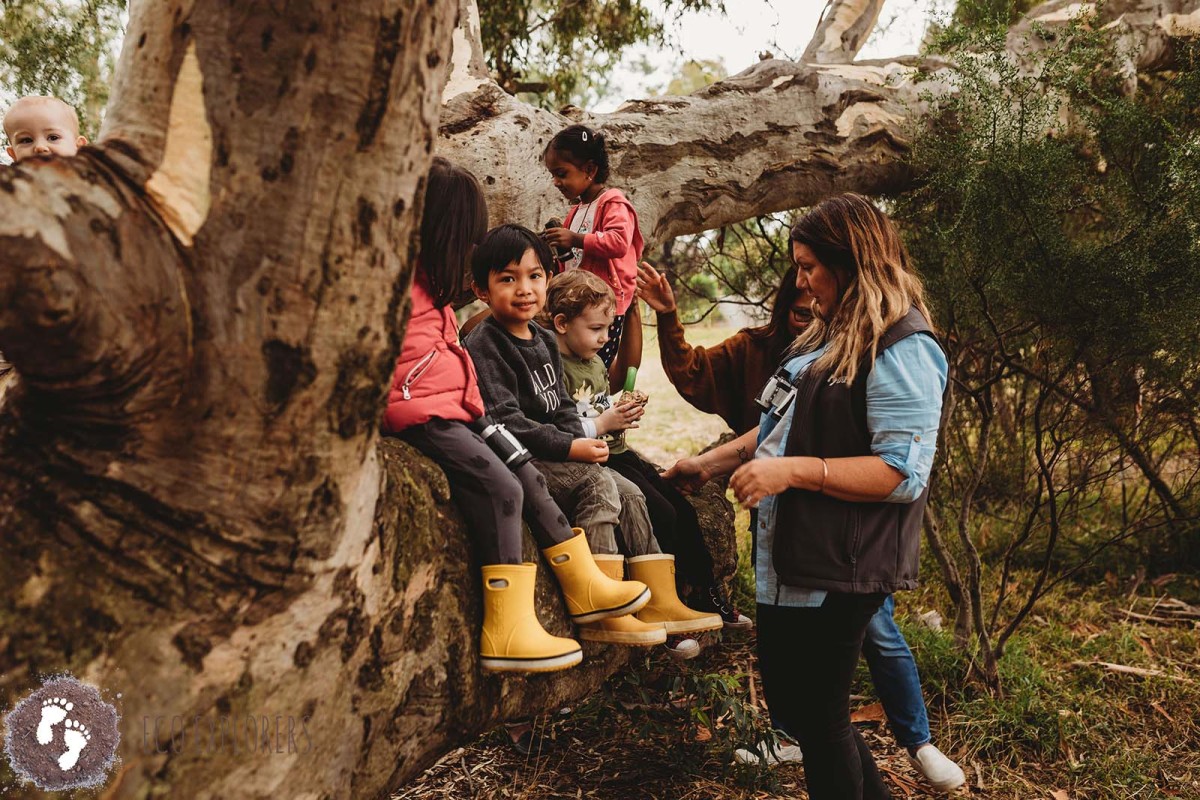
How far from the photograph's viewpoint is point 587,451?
257 cm

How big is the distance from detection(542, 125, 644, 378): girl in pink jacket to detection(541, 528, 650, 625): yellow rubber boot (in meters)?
1.48

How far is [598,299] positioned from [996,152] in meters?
2.41

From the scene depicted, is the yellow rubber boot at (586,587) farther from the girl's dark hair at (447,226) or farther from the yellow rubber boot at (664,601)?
the girl's dark hair at (447,226)

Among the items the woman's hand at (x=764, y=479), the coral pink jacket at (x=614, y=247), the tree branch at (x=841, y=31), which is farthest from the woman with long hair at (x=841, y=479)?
the tree branch at (x=841, y=31)

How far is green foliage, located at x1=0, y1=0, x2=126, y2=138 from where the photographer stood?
196 inches

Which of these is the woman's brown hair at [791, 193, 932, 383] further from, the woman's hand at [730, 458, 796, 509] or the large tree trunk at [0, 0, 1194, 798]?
the large tree trunk at [0, 0, 1194, 798]

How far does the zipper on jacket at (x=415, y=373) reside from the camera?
2.09 metres

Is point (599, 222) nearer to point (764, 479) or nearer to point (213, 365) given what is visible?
point (764, 479)

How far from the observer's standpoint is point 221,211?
1354 millimetres

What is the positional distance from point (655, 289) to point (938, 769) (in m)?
2.18

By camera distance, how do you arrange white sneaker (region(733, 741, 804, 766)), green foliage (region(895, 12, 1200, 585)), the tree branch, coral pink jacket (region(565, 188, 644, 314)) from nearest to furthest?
white sneaker (region(733, 741, 804, 766)) → coral pink jacket (region(565, 188, 644, 314)) → green foliage (region(895, 12, 1200, 585)) → the tree branch

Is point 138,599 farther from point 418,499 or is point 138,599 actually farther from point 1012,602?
point 1012,602

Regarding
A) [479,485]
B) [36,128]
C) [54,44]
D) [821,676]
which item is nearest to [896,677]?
[821,676]

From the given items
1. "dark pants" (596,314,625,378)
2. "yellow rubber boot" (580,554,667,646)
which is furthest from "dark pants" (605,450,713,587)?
"dark pants" (596,314,625,378)
